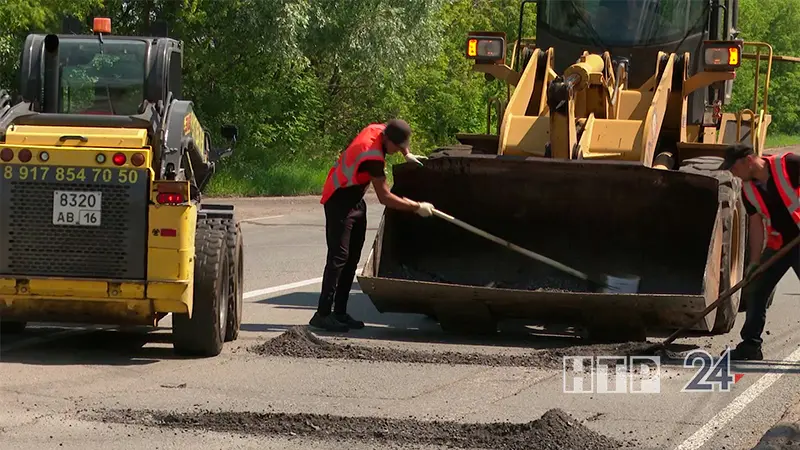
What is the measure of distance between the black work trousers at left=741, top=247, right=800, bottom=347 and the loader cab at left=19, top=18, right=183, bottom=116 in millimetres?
4373

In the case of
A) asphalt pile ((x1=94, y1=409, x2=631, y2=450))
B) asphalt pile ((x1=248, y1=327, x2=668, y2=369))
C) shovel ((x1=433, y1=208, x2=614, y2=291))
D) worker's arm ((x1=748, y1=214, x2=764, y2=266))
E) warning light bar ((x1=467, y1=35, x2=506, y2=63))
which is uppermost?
warning light bar ((x1=467, y1=35, x2=506, y2=63))

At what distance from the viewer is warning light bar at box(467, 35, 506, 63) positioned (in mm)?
13086

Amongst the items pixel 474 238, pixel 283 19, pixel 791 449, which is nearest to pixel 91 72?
pixel 474 238

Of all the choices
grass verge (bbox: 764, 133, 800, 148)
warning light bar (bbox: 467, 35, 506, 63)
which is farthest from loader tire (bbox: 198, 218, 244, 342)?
grass verge (bbox: 764, 133, 800, 148)

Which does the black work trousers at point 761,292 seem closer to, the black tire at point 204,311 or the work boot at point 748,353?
the work boot at point 748,353

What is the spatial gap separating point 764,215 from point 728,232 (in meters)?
0.51

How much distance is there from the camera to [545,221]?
37.4 ft

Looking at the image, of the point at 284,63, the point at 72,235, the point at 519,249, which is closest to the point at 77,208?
the point at 72,235

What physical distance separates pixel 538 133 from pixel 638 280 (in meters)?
1.47

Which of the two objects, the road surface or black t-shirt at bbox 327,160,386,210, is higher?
black t-shirt at bbox 327,160,386,210

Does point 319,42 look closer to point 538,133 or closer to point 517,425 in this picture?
point 538,133

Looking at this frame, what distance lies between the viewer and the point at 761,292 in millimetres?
10141

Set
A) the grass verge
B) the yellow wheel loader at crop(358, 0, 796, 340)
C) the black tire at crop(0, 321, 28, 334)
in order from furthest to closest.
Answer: the grass verge, the yellow wheel loader at crop(358, 0, 796, 340), the black tire at crop(0, 321, 28, 334)

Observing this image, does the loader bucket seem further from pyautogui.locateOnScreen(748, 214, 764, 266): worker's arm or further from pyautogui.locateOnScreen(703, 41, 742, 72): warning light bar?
pyautogui.locateOnScreen(703, 41, 742, 72): warning light bar
